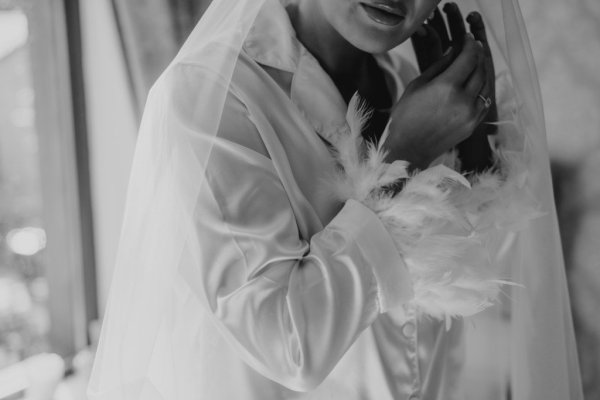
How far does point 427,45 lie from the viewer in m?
0.91

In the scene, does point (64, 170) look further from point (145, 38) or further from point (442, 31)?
point (442, 31)

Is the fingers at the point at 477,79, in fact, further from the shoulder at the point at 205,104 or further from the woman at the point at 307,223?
→ the shoulder at the point at 205,104

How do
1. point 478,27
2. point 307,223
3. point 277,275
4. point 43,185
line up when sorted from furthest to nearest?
point 43,185, point 478,27, point 307,223, point 277,275

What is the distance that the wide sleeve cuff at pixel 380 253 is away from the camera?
59cm

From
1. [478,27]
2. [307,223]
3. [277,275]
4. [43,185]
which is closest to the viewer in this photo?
[277,275]

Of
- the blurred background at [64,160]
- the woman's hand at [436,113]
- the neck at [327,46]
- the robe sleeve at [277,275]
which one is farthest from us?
the blurred background at [64,160]

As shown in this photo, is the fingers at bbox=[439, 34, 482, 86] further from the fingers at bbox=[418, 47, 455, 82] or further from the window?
the window

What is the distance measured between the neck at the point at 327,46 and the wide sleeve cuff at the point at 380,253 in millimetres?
342

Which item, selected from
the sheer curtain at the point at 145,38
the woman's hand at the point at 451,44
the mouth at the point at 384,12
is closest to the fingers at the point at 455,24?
the woman's hand at the point at 451,44

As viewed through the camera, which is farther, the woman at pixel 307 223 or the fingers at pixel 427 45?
the fingers at pixel 427 45

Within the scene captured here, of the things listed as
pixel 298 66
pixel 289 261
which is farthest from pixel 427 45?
pixel 289 261

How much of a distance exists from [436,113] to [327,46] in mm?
243

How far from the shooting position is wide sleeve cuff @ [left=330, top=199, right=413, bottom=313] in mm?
594

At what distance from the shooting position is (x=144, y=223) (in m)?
0.63
